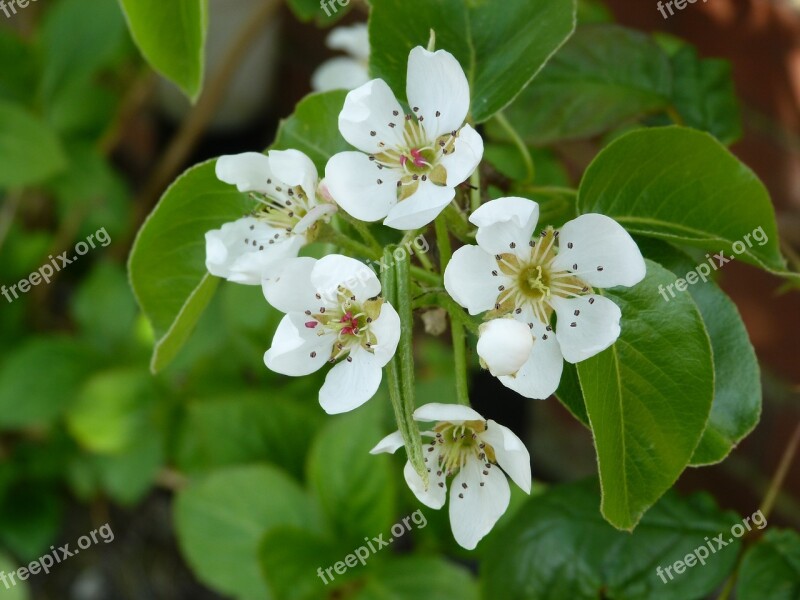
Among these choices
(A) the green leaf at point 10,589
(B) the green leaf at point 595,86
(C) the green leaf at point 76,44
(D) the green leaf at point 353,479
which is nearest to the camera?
(B) the green leaf at point 595,86

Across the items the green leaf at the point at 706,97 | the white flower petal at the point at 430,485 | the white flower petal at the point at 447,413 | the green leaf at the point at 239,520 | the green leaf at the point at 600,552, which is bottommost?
the green leaf at the point at 239,520

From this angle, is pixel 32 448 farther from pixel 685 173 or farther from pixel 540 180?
pixel 685 173

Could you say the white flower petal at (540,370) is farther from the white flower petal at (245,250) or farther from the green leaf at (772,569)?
the green leaf at (772,569)

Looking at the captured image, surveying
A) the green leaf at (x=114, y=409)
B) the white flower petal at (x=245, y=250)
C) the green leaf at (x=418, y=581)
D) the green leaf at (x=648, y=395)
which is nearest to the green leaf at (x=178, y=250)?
the white flower petal at (x=245, y=250)

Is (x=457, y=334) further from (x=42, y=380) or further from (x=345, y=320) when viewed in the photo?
(x=42, y=380)

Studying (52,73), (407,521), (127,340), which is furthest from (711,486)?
(52,73)

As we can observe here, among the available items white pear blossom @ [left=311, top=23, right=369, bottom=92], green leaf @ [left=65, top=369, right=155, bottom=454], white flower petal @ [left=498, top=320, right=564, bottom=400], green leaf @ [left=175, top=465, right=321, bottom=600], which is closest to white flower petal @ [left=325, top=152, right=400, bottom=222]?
white flower petal @ [left=498, top=320, right=564, bottom=400]
